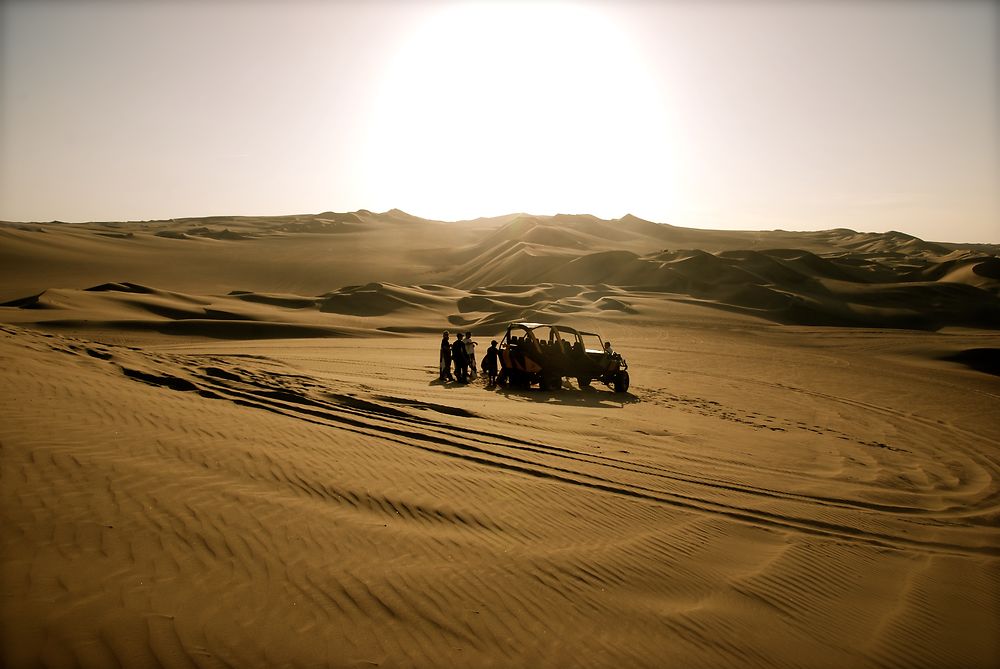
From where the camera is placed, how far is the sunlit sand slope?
3959 mm

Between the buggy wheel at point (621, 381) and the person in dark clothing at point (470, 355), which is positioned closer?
the buggy wheel at point (621, 381)

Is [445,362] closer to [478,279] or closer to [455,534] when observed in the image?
[455,534]

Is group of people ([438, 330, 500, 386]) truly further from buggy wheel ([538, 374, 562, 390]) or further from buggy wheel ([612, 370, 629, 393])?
buggy wheel ([612, 370, 629, 393])

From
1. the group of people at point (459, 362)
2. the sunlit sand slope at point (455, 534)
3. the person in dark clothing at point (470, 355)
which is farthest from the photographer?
the person in dark clothing at point (470, 355)

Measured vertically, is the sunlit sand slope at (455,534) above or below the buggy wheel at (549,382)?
above

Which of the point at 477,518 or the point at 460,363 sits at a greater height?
the point at 477,518

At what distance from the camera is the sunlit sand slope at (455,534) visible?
3959 mm

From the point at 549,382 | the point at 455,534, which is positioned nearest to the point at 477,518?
the point at 455,534

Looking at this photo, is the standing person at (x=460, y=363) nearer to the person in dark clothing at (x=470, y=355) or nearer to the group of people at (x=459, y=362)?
the group of people at (x=459, y=362)

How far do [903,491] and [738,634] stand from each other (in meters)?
5.18

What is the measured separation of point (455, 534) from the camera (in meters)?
5.67

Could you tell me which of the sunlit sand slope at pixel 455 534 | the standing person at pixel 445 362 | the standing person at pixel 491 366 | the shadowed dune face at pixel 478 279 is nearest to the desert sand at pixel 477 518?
the sunlit sand slope at pixel 455 534

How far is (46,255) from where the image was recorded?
2039 inches

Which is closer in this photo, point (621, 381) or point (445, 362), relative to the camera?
point (621, 381)
